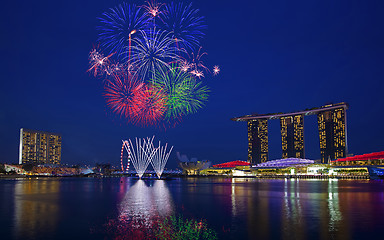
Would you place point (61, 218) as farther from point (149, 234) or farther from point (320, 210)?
point (320, 210)

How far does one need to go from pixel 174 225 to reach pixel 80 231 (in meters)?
6.59

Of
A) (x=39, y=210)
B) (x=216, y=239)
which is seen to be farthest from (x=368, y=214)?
(x=39, y=210)

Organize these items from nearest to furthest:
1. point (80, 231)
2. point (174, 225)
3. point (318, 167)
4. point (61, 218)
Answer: point (80, 231), point (174, 225), point (61, 218), point (318, 167)

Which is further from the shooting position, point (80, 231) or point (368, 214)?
point (368, 214)

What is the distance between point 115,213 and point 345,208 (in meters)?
22.6

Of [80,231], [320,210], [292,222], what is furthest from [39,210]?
[320,210]

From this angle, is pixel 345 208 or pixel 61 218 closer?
pixel 61 218

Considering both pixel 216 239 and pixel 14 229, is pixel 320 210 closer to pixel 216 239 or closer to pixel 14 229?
pixel 216 239

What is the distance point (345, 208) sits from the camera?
33594 millimetres

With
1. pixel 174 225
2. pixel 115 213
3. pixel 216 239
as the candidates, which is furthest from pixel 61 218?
pixel 216 239

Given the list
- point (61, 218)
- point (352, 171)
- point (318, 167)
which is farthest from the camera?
point (318, 167)

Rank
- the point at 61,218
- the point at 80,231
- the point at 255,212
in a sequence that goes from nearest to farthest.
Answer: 1. the point at 80,231
2. the point at 61,218
3. the point at 255,212

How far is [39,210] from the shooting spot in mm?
33906

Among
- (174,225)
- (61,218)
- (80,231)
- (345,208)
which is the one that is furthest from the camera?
(345,208)
